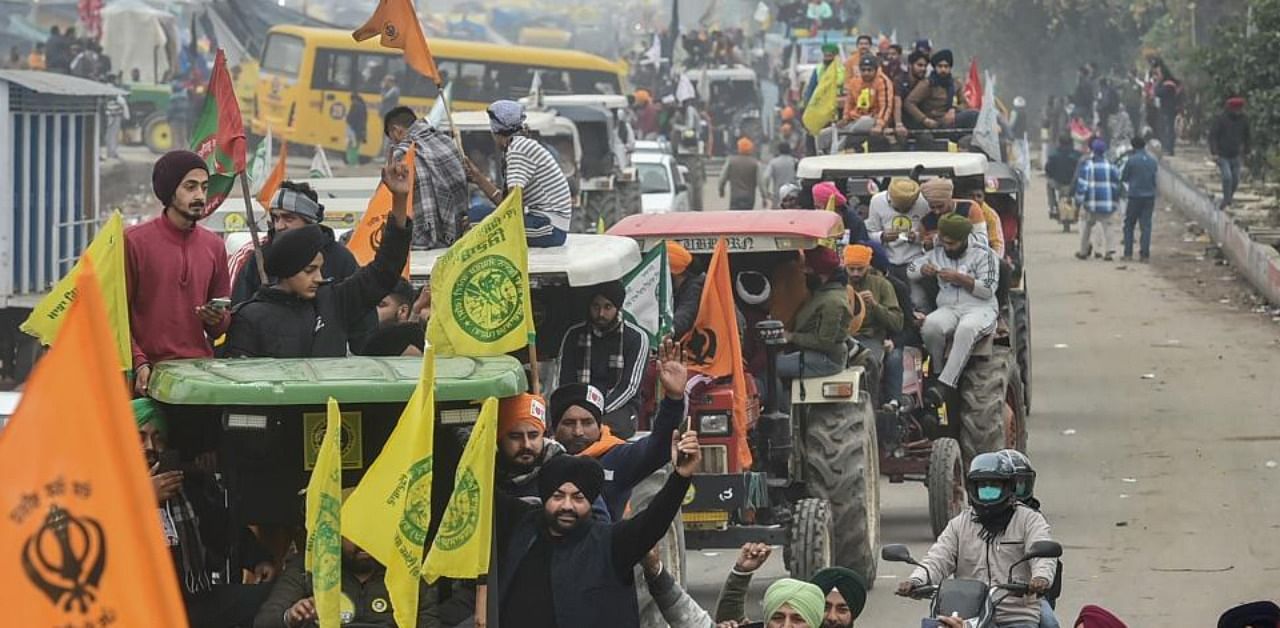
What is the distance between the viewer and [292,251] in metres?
9.36

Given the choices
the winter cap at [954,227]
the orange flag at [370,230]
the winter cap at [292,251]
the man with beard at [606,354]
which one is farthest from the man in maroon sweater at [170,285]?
the winter cap at [954,227]

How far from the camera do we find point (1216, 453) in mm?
19281

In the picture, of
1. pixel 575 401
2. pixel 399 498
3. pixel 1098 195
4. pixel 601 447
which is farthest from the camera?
pixel 1098 195

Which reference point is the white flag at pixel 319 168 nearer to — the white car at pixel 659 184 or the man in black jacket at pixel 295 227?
the white car at pixel 659 184

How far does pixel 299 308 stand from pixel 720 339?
4145 mm

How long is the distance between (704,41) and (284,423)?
55739 mm

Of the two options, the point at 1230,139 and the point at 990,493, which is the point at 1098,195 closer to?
the point at 1230,139

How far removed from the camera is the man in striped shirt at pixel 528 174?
1305cm

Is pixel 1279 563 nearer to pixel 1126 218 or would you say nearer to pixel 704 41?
pixel 1126 218

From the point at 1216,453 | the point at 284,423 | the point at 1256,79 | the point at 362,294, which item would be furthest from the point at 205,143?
the point at 1256,79

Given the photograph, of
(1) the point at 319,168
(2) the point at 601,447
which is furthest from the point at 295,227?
(1) the point at 319,168

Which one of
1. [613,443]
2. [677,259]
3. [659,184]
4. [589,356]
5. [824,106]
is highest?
[824,106]

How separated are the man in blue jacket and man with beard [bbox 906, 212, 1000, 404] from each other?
1776 cm

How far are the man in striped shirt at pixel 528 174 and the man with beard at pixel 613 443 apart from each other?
9.85 ft
